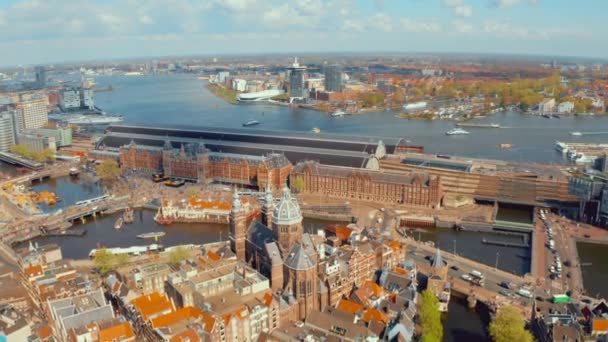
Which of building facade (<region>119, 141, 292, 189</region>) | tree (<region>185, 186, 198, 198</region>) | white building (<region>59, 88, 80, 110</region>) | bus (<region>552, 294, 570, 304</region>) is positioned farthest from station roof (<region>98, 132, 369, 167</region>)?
white building (<region>59, 88, 80, 110</region>)

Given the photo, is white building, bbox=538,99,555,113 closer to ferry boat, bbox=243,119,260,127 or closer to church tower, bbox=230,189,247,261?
ferry boat, bbox=243,119,260,127

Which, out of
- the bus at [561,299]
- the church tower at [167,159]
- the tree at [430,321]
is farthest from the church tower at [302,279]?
the church tower at [167,159]

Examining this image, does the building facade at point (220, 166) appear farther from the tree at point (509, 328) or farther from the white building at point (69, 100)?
the white building at point (69, 100)

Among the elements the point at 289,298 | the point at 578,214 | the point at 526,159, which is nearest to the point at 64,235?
the point at 289,298

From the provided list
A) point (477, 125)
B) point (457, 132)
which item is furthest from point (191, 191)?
point (477, 125)

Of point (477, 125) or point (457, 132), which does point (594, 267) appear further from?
point (477, 125)
